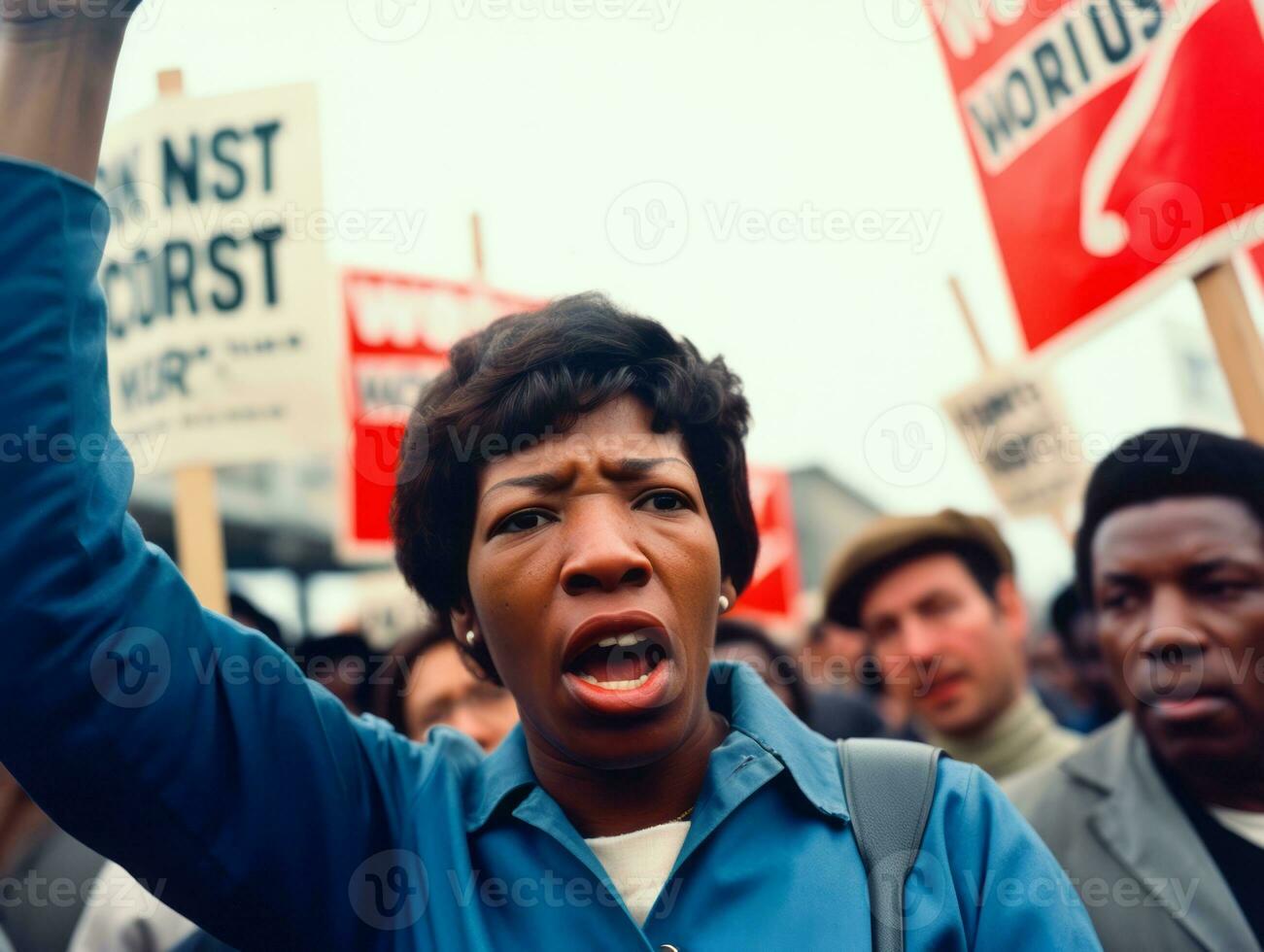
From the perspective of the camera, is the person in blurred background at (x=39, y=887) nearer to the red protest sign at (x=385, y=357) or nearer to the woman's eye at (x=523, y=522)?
the woman's eye at (x=523, y=522)

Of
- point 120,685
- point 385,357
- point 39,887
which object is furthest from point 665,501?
point 385,357

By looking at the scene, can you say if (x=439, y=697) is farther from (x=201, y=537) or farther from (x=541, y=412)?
(x=541, y=412)

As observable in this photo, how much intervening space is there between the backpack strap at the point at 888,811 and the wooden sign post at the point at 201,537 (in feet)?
7.42

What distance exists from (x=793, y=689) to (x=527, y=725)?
223cm

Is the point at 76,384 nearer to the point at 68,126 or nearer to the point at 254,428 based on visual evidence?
the point at 68,126

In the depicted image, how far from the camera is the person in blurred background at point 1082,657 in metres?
5.03

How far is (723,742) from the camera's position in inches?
73.1

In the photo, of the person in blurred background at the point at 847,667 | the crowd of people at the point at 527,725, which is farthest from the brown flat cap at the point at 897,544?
the crowd of people at the point at 527,725

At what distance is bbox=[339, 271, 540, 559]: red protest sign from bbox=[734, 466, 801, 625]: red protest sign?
2372mm

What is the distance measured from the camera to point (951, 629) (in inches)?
152

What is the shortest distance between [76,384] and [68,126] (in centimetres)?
31

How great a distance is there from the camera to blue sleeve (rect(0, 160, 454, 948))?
1420 mm

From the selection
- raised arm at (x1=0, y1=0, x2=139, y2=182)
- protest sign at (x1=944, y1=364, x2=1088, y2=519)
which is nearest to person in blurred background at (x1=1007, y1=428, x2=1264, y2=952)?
raised arm at (x1=0, y1=0, x2=139, y2=182)

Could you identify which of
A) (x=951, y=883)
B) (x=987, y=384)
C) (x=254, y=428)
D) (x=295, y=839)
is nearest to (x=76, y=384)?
(x=295, y=839)
